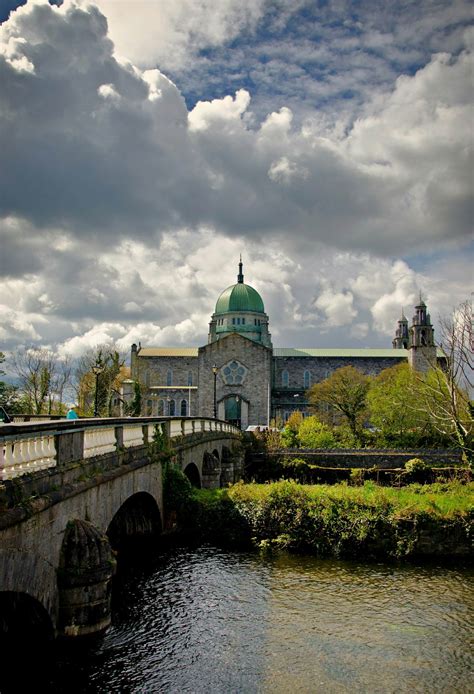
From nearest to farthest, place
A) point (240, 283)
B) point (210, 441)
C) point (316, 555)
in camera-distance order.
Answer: point (316, 555) → point (210, 441) → point (240, 283)

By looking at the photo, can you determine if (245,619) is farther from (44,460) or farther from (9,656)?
(44,460)

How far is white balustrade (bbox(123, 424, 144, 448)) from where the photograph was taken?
49.1ft

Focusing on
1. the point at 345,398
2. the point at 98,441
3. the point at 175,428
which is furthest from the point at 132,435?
the point at 345,398

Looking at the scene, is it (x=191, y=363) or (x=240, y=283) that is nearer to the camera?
(x=191, y=363)

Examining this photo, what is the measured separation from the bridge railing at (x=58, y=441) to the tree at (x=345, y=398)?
126ft

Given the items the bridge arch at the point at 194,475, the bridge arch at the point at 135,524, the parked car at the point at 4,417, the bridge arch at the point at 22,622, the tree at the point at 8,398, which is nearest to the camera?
the bridge arch at the point at 22,622

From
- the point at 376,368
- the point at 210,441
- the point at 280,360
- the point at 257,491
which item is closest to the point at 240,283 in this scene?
the point at 280,360

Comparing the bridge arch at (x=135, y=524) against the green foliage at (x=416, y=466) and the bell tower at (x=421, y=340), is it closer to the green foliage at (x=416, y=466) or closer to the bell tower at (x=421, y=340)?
the green foliage at (x=416, y=466)

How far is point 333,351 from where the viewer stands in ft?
280

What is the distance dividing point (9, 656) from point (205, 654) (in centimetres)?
361

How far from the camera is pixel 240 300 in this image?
284 ft

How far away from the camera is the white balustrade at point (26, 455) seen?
318 inches

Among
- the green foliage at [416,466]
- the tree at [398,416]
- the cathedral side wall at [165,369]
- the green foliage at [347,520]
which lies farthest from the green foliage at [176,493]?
the cathedral side wall at [165,369]

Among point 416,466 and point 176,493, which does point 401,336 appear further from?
point 176,493
